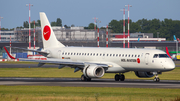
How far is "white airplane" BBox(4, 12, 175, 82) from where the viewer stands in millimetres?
43219

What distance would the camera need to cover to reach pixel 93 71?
44.1 metres

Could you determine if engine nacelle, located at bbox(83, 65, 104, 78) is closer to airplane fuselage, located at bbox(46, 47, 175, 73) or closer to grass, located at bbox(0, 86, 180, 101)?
airplane fuselage, located at bbox(46, 47, 175, 73)

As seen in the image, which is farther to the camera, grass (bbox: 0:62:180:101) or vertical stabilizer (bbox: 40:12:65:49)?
vertical stabilizer (bbox: 40:12:65:49)

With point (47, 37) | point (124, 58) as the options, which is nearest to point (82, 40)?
point (47, 37)

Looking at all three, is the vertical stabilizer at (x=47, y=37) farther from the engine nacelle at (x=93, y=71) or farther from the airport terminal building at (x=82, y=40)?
the airport terminal building at (x=82, y=40)

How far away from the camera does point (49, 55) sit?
52.9m

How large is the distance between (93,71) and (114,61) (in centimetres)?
343

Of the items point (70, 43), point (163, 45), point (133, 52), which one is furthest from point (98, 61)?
point (163, 45)

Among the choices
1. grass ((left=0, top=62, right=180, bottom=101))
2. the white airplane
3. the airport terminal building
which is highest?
the airport terminal building

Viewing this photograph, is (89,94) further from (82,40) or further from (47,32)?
(82,40)

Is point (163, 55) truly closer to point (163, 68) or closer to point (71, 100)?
point (163, 68)

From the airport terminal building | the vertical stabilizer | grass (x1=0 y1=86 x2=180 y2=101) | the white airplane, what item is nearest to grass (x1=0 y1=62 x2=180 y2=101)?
grass (x1=0 y1=86 x2=180 y2=101)

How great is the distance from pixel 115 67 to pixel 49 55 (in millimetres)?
11989

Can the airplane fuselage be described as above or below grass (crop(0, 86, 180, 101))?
above
